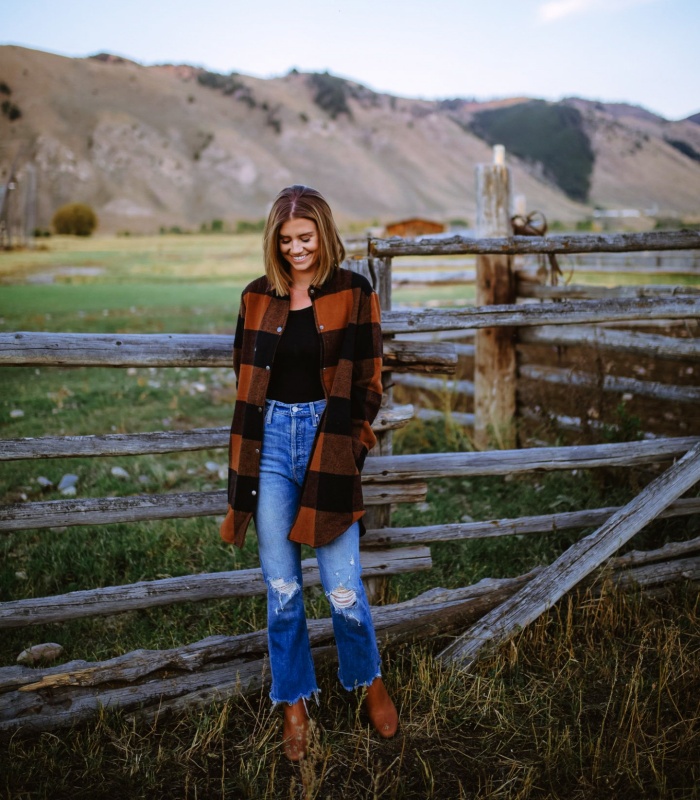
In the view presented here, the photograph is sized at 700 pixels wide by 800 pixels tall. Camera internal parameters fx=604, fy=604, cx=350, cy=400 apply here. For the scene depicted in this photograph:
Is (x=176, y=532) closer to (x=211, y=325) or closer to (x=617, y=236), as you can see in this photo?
(x=617, y=236)

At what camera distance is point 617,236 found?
3.28m

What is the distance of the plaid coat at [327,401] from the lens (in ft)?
7.04

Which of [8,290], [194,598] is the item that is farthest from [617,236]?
[8,290]

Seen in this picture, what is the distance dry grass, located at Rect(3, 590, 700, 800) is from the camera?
6.88ft

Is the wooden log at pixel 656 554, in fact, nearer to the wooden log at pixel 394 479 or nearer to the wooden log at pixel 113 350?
the wooden log at pixel 394 479

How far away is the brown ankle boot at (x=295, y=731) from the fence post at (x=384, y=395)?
0.86 metres

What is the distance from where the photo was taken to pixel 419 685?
2.57 m

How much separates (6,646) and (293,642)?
1.69 m

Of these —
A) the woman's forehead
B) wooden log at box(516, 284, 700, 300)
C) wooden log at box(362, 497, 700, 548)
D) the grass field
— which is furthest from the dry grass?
wooden log at box(516, 284, 700, 300)

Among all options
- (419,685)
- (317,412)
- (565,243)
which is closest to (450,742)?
(419,685)

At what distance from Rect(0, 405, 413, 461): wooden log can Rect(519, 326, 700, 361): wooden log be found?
236 cm

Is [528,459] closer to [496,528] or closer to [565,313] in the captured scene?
[496,528]

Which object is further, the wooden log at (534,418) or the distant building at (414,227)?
the distant building at (414,227)

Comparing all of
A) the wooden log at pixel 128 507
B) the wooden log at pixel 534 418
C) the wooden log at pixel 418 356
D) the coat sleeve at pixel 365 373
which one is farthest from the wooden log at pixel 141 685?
the wooden log at pixel 534 418
